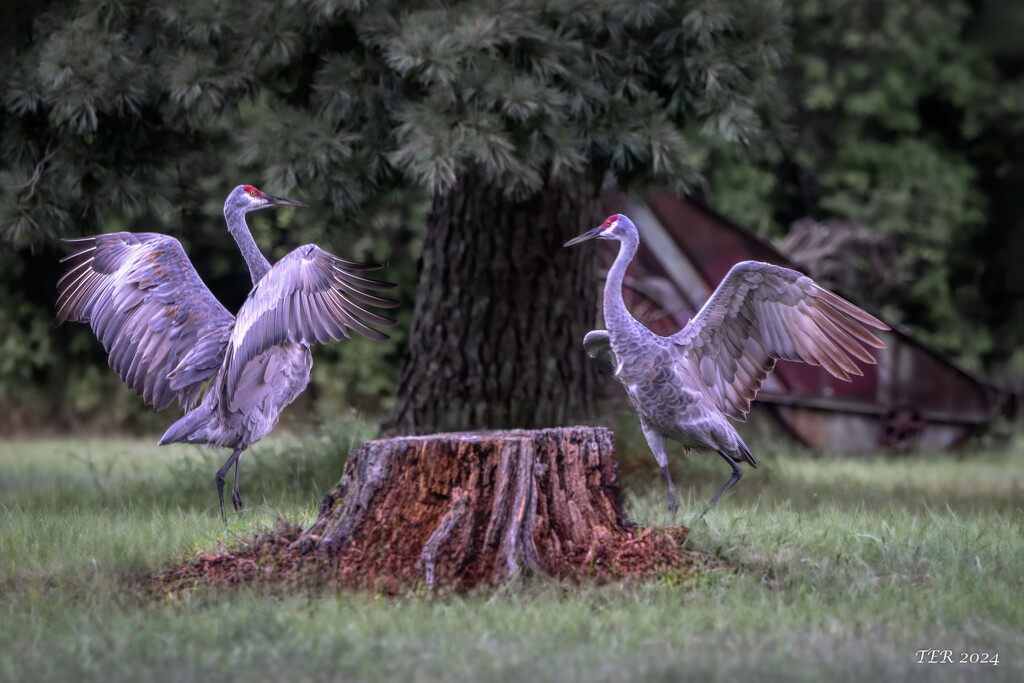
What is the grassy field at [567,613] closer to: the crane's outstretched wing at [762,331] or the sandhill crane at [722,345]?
the sandhill crane at [722,345]

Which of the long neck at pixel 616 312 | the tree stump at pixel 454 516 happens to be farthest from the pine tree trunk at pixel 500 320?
the tree stump at pixel 454 516

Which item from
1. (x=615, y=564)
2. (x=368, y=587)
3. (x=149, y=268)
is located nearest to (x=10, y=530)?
(x=149, y=268)

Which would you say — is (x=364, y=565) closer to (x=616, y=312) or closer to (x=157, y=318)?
(x=616, y=312)

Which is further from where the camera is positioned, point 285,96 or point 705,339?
point 285,96

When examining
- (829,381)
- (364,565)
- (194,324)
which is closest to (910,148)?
(829,381)

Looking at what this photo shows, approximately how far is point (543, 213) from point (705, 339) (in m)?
2.29

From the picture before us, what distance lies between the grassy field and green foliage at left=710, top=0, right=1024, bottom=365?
893 cm

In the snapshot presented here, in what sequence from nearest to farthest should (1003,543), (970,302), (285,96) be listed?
(1003,543) → (285,96) → (970,302)

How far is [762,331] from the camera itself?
5547 mm

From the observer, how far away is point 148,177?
21.7 feet

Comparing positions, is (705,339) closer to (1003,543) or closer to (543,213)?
(1003,543)

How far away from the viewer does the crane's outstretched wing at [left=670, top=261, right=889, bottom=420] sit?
537 cm

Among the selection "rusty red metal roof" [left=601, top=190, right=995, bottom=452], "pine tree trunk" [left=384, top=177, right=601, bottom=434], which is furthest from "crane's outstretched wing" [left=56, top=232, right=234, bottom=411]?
"rusty red metal roof" [left=601, top=190, right=995, bottom=452]

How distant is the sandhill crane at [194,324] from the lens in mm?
5262
